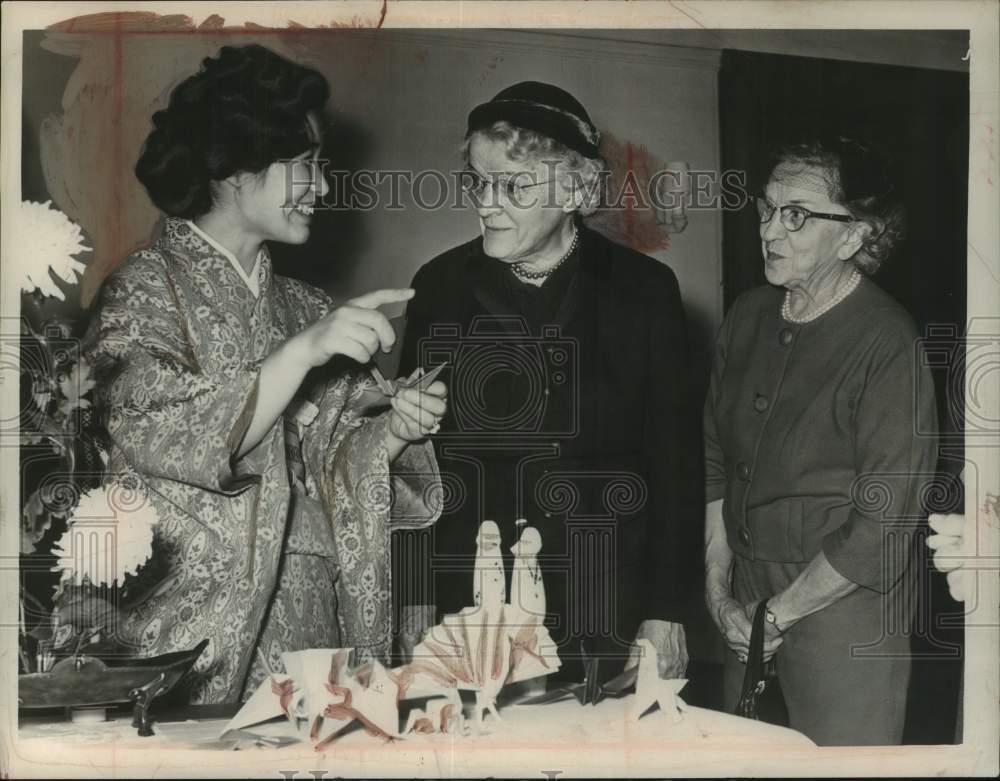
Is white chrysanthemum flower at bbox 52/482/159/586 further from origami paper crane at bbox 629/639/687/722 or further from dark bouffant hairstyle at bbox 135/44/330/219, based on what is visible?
origami paper crane at bbox 629/639/687/722

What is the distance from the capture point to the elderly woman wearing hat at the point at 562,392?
3217 mm

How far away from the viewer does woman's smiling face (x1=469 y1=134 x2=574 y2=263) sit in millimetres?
3219

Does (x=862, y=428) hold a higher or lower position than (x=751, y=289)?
lower

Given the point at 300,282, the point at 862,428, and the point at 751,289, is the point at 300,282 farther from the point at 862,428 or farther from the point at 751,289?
the point at 862,428

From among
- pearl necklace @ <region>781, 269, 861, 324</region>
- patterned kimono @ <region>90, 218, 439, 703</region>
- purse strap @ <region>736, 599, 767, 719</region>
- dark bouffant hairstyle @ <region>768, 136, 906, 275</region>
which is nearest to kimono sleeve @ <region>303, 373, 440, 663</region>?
patterned kimono @ <region>90, 218, 439, 703</region>

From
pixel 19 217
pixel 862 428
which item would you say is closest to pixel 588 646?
pixel 862 428

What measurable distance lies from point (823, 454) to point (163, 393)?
1.64 m

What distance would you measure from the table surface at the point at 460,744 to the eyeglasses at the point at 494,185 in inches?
51.3

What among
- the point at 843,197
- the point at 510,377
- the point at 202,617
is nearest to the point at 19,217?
the point at 202,617

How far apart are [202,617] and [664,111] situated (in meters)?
1.73

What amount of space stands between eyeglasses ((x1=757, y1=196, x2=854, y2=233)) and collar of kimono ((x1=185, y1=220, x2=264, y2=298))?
129 cm

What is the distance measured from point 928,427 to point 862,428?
0.20 meters

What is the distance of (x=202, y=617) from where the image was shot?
3115mm

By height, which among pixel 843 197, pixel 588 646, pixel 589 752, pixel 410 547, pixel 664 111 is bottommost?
pixel 589 752
